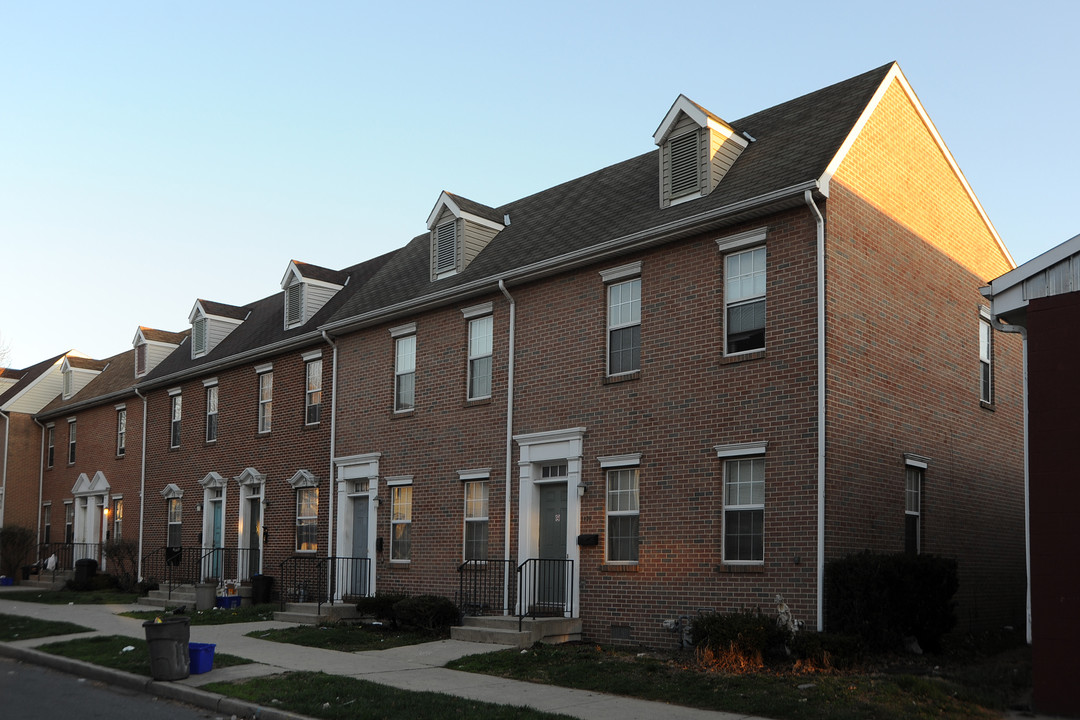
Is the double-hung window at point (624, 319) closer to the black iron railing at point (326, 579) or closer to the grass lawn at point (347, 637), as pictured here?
the grass lawn at point (347, 637)

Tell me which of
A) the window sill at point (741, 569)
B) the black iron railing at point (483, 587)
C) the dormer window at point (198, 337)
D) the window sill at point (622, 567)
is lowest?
the black iron railing at point (483, 587)

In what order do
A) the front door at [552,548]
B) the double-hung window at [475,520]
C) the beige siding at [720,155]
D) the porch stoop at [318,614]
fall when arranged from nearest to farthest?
1. the beige siding at [720,155]
2. the front door at [552,548]
3. the double-hung window at [475,520]
4. the porch stoop at [318,614]

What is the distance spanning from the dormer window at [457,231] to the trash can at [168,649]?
1000cm

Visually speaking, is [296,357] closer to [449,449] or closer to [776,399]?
[449,449]

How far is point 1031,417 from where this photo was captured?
10836mm

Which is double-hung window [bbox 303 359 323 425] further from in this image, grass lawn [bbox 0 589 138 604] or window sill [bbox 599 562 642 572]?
window sill [bbox 599 562 642 572]

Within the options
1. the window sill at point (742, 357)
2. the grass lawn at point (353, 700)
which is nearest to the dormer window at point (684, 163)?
the window sill at point (742, 357)

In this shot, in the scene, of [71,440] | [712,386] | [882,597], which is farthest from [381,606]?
[71,440]

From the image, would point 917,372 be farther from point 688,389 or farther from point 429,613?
point 429,613

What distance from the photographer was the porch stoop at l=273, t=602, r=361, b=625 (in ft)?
63.7

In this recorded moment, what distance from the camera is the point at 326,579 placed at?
74.4ft

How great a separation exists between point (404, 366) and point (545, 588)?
20.5 ft

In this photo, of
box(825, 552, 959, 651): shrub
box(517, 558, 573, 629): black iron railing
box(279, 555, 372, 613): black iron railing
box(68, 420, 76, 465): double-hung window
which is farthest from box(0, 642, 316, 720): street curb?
box(68, 420, 76, 465): double-hung window

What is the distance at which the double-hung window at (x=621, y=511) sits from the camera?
16172mm
